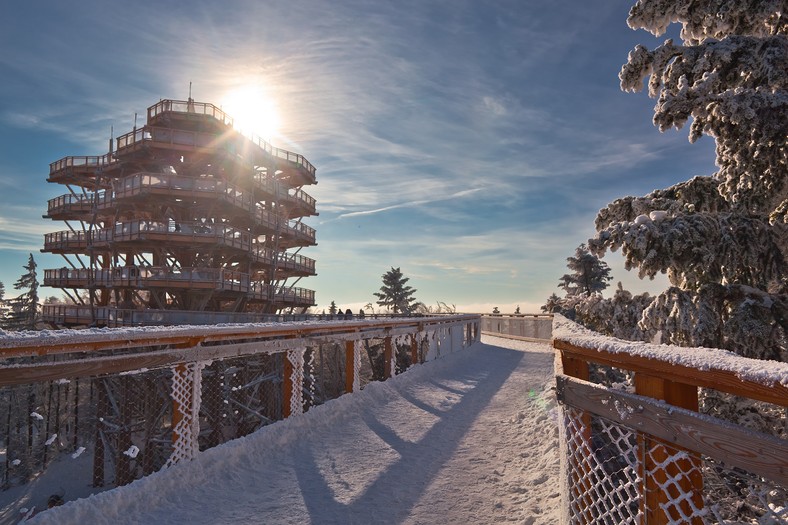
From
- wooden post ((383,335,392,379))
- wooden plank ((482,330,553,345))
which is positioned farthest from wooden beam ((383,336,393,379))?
wooden plank ((482,330,553,345))

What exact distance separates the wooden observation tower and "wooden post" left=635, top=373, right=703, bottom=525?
26110 millimetres

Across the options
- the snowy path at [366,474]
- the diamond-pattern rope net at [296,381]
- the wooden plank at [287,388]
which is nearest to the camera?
the snowy path at [366,474]

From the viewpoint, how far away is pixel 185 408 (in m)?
6.10

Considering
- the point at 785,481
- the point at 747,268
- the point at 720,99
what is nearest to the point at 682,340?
the point at 747,268

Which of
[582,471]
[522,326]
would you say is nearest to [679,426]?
[582,471]

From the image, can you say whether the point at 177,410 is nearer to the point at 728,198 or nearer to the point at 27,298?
the point at 728,198

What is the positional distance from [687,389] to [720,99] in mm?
6228

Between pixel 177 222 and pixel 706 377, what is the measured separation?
120ft

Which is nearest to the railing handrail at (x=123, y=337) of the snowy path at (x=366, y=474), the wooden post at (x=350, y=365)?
the snowy path at (x=366, y=474)

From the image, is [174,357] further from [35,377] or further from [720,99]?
[720,99]

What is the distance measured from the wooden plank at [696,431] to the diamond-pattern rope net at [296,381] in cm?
614

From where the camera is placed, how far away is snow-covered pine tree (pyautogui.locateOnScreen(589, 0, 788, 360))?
687cm

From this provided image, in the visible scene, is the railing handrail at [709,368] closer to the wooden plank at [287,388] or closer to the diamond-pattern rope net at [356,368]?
the wooden plank at [287,388]

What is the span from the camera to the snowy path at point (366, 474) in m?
5.11
